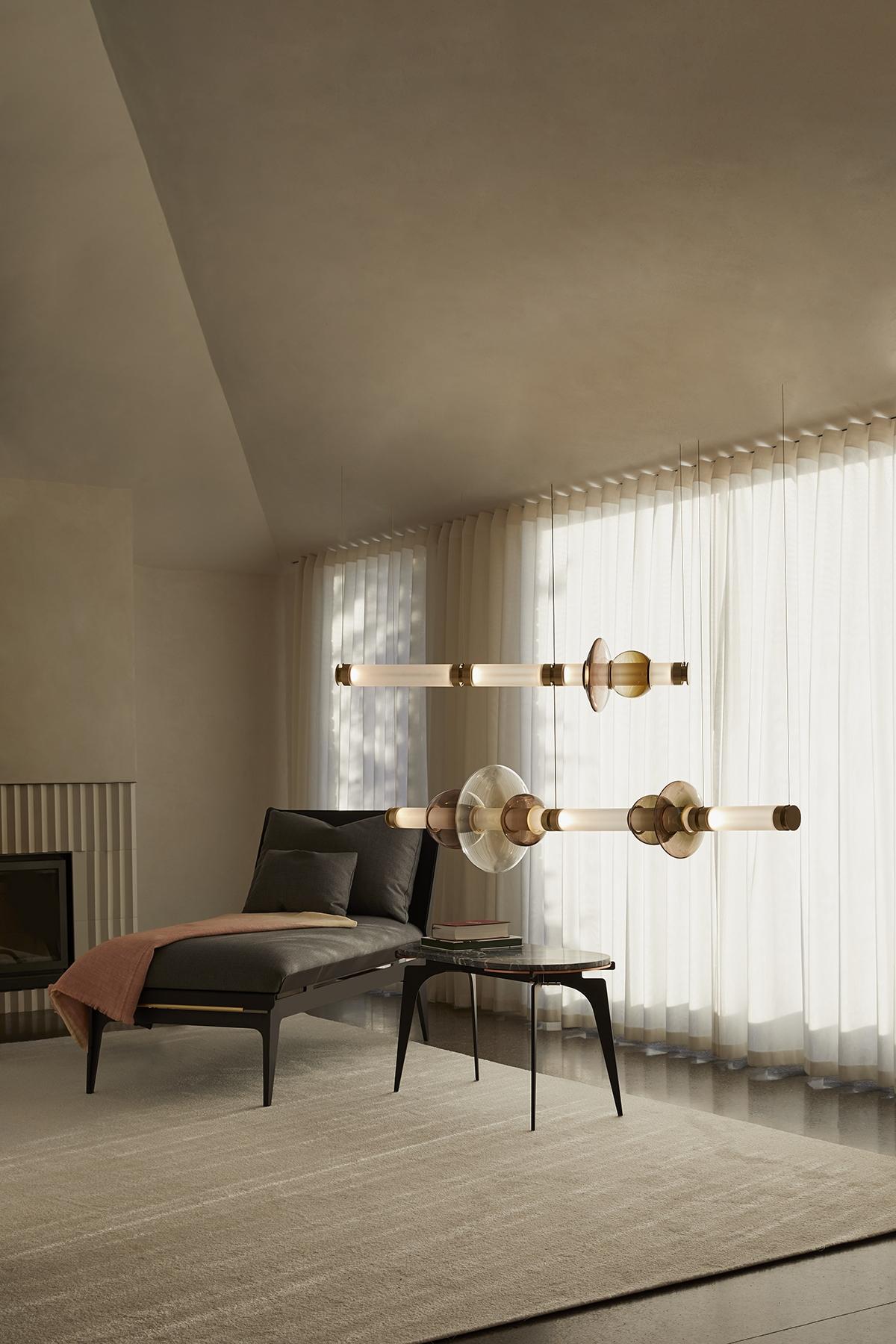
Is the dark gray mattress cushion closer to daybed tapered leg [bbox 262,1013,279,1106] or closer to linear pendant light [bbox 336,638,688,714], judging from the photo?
daybed tapered leg [bbox 262,1013,279,1106]

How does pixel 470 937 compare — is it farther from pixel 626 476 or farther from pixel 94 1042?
pixel 626 476

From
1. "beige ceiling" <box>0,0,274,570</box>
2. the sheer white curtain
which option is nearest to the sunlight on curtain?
the sheer white curtain

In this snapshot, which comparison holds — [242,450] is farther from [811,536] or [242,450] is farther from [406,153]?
[811,536]

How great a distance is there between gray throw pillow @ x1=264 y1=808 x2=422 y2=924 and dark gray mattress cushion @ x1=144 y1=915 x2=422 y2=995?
0.68m

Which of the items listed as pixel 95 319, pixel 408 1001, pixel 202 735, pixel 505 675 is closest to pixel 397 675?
pixel 505 675

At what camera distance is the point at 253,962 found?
Answer: 175 inches

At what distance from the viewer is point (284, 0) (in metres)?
4.03

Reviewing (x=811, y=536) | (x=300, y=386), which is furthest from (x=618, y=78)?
(x=300, y=386)

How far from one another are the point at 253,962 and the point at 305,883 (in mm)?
1091

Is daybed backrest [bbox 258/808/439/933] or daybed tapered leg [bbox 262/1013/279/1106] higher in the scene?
daybed backrest [bbox 258/808/439/933]

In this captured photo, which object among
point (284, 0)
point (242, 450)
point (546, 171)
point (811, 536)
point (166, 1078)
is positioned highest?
point (284, 0)

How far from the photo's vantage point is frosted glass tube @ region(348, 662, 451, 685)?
3768mm

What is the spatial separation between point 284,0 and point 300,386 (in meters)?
2.21

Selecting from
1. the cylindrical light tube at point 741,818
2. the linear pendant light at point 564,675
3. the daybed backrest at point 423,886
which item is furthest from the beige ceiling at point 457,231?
the cylindrical light tube at point 741,818
